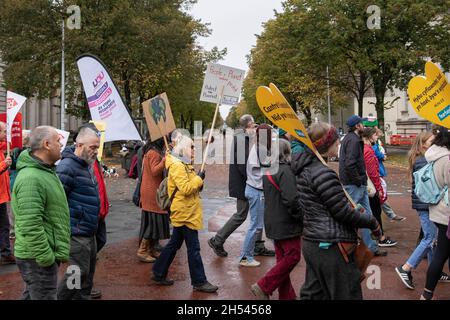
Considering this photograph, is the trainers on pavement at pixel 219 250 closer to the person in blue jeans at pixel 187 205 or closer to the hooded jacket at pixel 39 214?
the person in blue jeans at pixel 187 205

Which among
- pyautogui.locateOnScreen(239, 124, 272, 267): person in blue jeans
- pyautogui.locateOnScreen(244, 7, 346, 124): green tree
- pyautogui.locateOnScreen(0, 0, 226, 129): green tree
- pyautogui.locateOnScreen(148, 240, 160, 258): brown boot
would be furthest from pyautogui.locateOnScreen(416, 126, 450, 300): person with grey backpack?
pyautogui.locateOnScreen(244, 7, 346, 124): green tree

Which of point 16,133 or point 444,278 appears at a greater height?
point 16,133

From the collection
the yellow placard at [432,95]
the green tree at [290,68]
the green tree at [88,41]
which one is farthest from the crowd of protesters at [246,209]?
the green tree at [290,68]

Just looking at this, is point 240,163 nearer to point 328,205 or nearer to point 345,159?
point 345,159

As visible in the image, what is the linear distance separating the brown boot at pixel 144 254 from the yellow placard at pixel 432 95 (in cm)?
426

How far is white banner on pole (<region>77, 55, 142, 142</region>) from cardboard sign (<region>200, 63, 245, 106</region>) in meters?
1.17

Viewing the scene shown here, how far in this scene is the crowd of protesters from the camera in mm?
3664

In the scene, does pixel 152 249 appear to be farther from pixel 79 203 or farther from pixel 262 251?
pixel 79 203

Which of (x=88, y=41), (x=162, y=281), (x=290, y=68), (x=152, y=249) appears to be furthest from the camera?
(x=290, y=68)

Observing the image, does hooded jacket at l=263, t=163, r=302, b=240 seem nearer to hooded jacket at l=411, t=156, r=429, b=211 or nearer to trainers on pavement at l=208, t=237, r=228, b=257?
hooded jacket at l=411, t=156, r=429, b=211

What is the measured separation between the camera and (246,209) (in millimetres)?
7039

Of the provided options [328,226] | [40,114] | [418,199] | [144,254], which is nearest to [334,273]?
[328,226]

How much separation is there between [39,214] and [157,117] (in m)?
2.39

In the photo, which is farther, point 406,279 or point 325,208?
point 406,279
